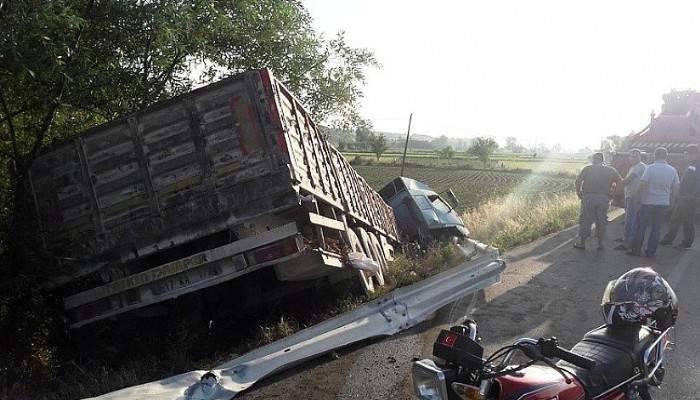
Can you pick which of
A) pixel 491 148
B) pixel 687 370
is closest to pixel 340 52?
pixel 687 370

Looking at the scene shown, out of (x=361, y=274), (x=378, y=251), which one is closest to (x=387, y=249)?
(x=378, y=251)

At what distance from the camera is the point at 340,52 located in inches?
420

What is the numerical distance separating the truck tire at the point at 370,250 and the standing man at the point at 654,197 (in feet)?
13.8

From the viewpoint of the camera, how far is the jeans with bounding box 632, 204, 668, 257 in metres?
8.65

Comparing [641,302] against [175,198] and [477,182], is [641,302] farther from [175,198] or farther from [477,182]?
[477,182]

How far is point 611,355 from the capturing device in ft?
9.86

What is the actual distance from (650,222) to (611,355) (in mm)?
6879

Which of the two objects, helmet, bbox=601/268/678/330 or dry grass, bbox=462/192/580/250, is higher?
helmet, bbox=601/268/678/330

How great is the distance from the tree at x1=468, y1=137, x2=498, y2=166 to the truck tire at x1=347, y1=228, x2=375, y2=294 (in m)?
54.7

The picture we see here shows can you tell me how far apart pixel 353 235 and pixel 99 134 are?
339 cm

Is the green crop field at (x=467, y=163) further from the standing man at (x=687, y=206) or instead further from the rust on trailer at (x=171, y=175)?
the rust on trailer at (x=171, y=175)

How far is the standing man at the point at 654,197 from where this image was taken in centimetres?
850

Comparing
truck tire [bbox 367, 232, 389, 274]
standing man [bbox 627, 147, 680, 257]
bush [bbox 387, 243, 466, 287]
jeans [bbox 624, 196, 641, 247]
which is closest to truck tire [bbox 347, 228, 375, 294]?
bush [bbox 387, 243, 466, 287]

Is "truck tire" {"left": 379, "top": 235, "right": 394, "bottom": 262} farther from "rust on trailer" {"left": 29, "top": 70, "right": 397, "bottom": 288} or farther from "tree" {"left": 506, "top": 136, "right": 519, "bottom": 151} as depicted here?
"tree" {"left": 506, "top": 136, "right": 519, "bottom": 151}
